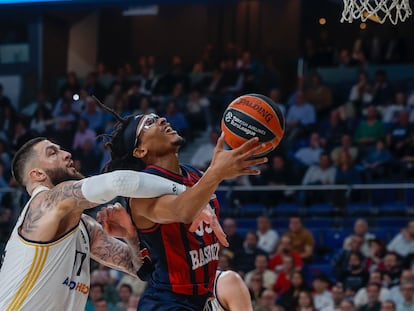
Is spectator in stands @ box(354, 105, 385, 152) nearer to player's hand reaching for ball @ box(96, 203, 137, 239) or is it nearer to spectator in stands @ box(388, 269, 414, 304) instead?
spectator in stands @ box(388, 269, 414, 304)

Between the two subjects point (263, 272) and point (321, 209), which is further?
point (321, 209)

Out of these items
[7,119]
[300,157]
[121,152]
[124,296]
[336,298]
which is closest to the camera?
[121,152]

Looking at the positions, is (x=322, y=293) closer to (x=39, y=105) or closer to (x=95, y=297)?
(x=95, y=297)

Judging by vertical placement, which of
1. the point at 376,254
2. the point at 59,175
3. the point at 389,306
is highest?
the point at 59,175

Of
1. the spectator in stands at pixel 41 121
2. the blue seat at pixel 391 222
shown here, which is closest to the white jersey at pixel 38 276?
the blue seat at pixel 391 222

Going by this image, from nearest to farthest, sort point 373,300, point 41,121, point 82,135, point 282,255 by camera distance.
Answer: point 373,300 < point 282,255 < point 82,135 < point 41,121

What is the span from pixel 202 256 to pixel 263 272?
6.03 meters

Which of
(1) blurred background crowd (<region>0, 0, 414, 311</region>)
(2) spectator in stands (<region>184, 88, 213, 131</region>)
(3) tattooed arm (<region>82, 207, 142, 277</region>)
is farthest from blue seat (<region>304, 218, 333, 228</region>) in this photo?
(3) tattooed arm (<region>82, 207, 142, 277</region>)

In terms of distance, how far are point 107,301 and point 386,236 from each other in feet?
11.4

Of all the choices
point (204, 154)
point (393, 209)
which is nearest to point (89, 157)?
point (204, 154)

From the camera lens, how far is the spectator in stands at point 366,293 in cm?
1023

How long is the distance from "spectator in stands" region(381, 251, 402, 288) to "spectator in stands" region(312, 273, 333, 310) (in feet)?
2.07

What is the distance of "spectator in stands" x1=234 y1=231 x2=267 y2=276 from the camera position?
37.4 feet

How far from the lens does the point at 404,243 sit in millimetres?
11125
